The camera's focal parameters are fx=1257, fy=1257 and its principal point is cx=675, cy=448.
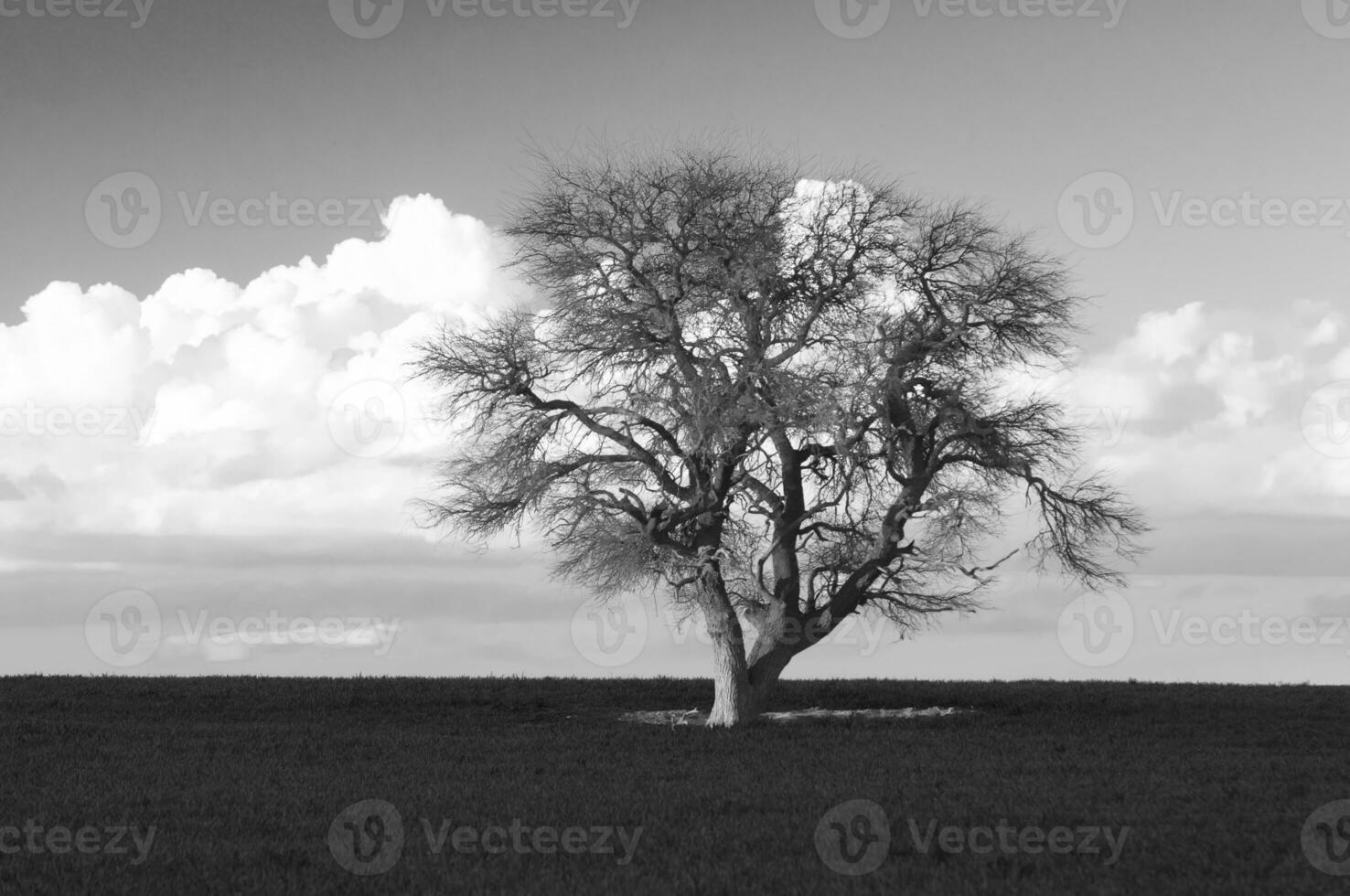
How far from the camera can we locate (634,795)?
730 inches

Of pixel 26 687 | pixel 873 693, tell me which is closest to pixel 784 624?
pixel 873 693

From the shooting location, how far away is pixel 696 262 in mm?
28578

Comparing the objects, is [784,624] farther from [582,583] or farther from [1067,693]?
[1067,693]

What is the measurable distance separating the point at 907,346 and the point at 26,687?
25.9 metres
